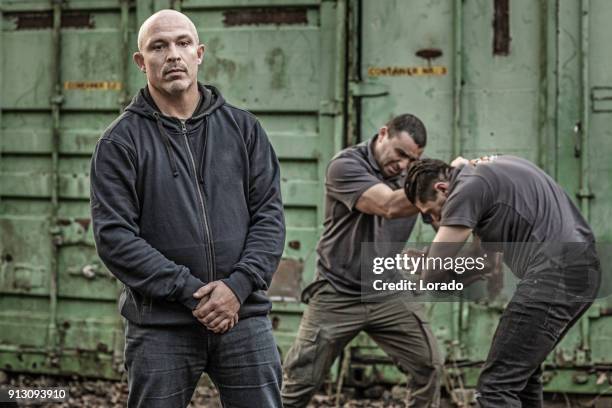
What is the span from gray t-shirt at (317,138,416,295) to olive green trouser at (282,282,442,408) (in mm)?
107

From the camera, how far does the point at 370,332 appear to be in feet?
18.2

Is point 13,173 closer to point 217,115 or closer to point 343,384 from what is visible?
point 343,384

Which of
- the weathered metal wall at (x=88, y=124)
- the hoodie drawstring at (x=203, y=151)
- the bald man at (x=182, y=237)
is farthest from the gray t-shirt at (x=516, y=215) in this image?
the weathered metal wall at (x=88, y=124)

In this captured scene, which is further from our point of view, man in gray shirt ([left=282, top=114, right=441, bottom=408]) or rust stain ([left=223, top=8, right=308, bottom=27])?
rust stain ([left=223, top=8, right=308, bottom=27])

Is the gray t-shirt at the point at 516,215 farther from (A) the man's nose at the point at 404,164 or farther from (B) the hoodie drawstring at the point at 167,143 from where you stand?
(B) the hoodie drawstring at the point at 167,143

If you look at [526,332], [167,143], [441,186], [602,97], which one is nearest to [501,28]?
[602,97]

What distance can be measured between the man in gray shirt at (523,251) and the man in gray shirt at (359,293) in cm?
75

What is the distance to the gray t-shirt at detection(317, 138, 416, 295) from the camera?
17.9ft

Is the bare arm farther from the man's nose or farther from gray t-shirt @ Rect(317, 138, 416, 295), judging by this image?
the man's nose

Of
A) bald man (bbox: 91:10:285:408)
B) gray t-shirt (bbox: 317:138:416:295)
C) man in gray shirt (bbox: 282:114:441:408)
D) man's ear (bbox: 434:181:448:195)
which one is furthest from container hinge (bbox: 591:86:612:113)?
bald man (bbox: 91:10:285:408)

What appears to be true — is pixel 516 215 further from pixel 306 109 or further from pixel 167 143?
pixel 306 109

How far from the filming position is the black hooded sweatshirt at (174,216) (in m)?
3.36

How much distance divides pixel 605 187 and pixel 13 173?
158 inches

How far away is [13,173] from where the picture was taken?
741 cm
